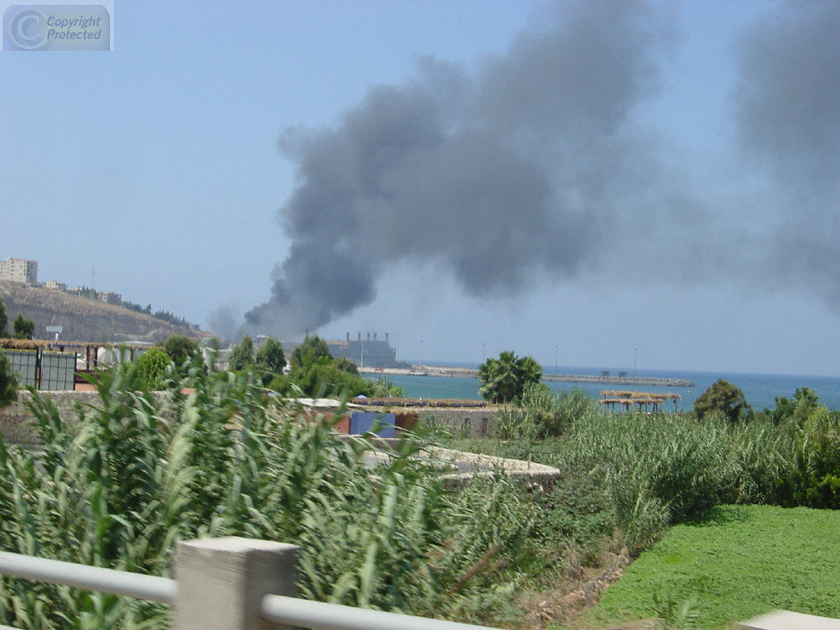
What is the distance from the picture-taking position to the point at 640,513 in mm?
11961

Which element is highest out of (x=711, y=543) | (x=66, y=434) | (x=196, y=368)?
(x=196, y=368)

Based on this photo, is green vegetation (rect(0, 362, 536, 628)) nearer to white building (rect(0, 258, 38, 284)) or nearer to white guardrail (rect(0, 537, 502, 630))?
white guardrail (rect(0, 537, 502, 630))

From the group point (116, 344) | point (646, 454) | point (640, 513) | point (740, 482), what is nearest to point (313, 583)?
point (116, 344)

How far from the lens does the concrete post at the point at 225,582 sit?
5.57 ft

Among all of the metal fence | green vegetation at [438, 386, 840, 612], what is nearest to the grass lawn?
green vegetation at [438, 386, 840, 612]

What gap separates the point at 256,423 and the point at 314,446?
471 mm

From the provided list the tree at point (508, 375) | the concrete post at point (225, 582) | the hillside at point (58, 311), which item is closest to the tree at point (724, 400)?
the tree at point (508, 375)

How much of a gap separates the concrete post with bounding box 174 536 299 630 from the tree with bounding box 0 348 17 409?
14873mm

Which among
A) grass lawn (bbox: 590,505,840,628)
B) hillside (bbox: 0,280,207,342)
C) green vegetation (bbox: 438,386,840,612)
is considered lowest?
grass lawn (bbox: 590,505,840,628)

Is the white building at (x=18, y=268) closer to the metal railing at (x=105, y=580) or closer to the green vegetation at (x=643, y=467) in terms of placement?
the green vegetation at (x=643, y=467)

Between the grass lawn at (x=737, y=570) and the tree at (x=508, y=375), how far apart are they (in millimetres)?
11495

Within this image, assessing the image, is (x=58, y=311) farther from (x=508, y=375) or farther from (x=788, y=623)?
(x=788, y=623)

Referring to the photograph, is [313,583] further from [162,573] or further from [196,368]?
[196,368]

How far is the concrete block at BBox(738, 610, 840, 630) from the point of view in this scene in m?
1.27
